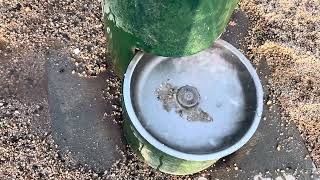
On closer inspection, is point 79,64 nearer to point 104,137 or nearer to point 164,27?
point 104,137

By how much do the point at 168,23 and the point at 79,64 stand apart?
3.90 feet

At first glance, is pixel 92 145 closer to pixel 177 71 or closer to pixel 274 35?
pixel 177 71

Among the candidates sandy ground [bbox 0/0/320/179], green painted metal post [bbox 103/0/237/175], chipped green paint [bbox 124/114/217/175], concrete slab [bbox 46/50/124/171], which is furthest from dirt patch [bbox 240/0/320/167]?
concrete slab [bbox 46/50/124/171]

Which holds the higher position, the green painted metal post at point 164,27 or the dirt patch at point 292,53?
the green painted metal post at point 164,27

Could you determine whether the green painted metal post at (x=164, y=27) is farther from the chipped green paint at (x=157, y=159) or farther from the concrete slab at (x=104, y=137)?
the concrete slab at (x=104, y=137)

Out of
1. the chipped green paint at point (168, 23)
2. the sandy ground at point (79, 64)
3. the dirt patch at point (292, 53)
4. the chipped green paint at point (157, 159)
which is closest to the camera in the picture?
the chipped green paint at point (168, 23)

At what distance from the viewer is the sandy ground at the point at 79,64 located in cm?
312

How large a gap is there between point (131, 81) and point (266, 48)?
1095 millimetres

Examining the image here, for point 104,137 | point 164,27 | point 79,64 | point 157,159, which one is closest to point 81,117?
point 104,137

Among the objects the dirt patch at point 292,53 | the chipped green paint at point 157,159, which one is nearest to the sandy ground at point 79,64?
the dirt patch at point 292,53

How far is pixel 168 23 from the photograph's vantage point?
2307 millimetres

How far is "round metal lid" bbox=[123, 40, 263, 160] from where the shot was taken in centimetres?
282

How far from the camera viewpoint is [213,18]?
2344mm

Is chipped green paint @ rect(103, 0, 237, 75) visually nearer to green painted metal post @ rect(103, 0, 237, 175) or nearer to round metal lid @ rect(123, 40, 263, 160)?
green painted metal post @ rect(103, 0, 237, 175)
